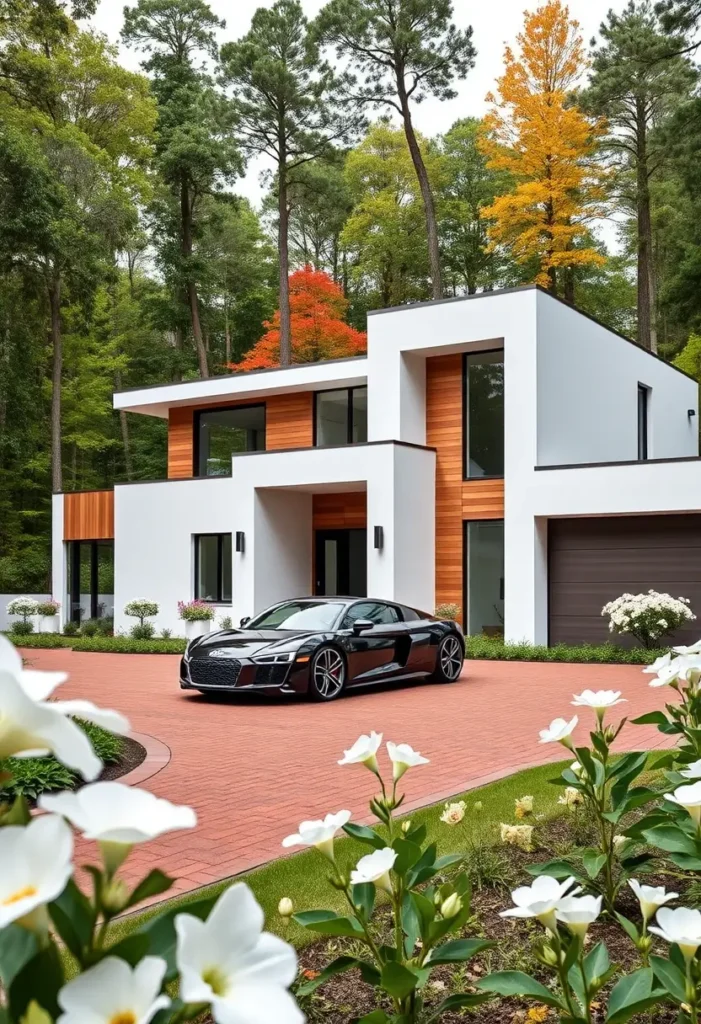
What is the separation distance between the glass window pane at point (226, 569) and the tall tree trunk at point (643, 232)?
17.8 meters

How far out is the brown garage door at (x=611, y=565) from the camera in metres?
17.0

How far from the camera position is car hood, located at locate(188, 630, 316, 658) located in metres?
10.9

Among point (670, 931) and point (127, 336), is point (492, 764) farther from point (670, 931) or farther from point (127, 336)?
point (127, 336)

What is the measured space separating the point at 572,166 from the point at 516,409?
15.3 meters

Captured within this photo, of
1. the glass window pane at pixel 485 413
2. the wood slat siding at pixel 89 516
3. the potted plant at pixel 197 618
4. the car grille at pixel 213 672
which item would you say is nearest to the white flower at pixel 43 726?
the car grille at pixel 213 672

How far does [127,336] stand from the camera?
39.4m

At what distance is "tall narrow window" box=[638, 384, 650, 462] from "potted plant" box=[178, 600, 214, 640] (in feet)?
37.2

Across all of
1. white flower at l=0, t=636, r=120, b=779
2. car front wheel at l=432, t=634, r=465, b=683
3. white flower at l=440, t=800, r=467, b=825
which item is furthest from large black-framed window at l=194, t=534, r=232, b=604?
white flower at l=0, t=636, r=120, b=779

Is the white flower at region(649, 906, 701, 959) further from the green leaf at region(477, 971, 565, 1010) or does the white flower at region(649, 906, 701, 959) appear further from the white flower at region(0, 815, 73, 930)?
the white flower at region(0, 815, 73, 930)

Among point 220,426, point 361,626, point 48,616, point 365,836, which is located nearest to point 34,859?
point 365,836

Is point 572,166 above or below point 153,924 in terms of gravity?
above

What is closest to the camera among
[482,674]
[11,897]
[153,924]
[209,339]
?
[11,897]

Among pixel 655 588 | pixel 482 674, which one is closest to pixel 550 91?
pixel 655 588

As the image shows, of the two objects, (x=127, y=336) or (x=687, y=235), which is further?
(x=127, y=336)
